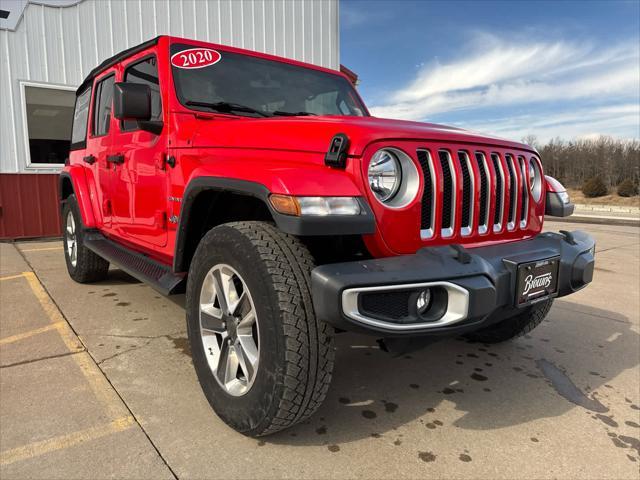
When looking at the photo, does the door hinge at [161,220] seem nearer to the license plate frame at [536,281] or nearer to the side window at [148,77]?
the side window at [148,77]

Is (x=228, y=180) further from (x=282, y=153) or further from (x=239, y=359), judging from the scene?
(x=239, y=359)

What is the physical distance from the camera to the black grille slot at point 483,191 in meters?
2.30

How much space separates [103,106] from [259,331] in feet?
10.3

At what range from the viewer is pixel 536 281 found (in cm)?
207

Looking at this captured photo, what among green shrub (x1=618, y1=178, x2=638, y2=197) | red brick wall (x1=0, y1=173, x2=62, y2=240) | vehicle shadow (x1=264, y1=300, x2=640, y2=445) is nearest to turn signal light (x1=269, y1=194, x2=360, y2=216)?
vehicle shadow (x1=264, y1=300, x2=640, y2=445)

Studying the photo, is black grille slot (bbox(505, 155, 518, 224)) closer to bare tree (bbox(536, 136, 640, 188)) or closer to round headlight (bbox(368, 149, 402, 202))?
round headlight (bbox(368, 149, 402, 202))

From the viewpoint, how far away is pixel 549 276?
7.07ft

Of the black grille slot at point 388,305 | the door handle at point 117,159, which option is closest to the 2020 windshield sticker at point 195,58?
the door handle at point 117,159

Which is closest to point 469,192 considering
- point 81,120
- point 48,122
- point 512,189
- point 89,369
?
point 512,189

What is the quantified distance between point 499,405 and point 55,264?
5.50 m

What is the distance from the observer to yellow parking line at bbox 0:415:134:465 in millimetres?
1948

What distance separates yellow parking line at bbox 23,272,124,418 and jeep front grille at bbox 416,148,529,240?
1745 millimetres

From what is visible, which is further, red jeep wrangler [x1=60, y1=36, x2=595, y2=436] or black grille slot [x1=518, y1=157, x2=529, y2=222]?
black grille slot [x1=518, y1=157, x2=529, y2=222]

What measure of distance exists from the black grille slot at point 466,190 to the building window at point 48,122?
25.2ft
